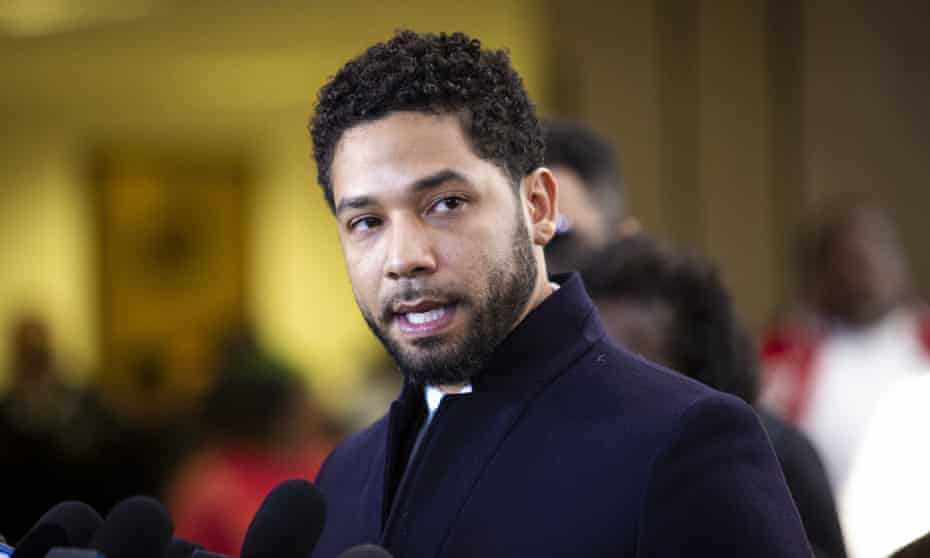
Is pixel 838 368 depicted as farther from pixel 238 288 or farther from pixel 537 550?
pixel 238 288

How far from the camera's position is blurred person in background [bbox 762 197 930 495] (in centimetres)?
312

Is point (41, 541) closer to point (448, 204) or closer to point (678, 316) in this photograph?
point (448, 204)

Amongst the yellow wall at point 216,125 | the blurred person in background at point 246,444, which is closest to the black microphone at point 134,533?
the blurred person in background at point 246,444

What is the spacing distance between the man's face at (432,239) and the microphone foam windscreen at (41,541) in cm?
30

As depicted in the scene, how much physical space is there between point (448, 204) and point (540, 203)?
13 centimetres

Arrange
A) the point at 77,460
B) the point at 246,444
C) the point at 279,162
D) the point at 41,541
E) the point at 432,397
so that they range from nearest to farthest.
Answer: the point at 41,541, the point at 432,397, the point at 246,444, the point at 77,460, the point at 279,162

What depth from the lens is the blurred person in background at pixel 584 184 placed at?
2.35 metres

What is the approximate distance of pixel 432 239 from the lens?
43.8 inches

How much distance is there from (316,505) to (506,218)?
0.29 m

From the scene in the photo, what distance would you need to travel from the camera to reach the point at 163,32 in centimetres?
830

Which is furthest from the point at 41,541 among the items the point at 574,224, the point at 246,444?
the point at 246,444

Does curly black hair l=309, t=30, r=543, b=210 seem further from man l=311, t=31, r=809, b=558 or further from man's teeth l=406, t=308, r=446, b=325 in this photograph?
man's teeth l=406, t=308, r=446, b=325

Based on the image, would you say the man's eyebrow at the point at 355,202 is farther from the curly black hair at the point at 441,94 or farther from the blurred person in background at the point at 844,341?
the blurred person in background at the point at 844,341

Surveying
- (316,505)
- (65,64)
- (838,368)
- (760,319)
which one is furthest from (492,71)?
(65,64)
